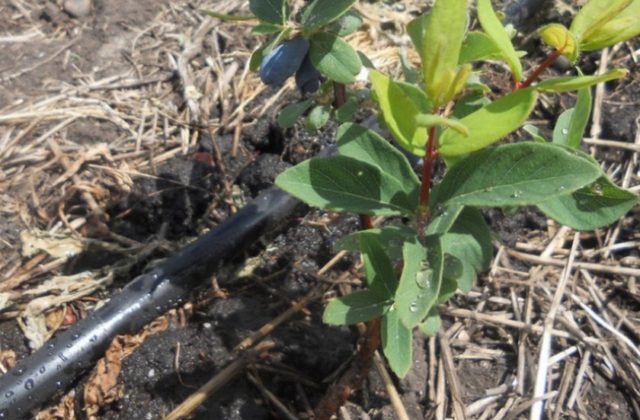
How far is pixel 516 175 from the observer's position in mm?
874

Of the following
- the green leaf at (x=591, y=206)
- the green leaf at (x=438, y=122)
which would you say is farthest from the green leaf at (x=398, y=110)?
the green leaf at (x=591, y=206)

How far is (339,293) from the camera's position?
1619mm

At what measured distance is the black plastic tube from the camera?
149 cm

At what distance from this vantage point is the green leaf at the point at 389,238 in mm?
967

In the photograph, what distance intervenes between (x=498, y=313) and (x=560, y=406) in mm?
242

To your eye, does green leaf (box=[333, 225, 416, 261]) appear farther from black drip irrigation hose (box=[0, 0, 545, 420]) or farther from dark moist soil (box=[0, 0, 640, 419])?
black drip irrigation hose (box=[0, 0, 545, 420])

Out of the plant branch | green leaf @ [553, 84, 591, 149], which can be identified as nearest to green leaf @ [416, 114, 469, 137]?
green leaf @ [553, 84, 591, 149]

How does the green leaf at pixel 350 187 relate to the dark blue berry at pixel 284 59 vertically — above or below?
below

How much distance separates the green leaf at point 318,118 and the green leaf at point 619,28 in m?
0.44

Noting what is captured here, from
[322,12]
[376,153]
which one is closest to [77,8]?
[322,12]

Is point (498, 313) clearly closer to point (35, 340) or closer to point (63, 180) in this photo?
point (35, 340)

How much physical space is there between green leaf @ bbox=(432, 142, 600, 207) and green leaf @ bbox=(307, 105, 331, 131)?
301 mm

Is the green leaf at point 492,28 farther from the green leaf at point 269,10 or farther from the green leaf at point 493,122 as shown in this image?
the green leaf at point 269,10

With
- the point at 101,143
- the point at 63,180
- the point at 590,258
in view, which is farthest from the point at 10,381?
the point at 590,258
